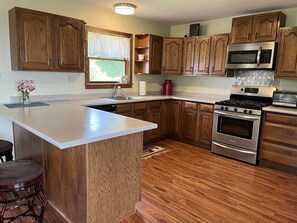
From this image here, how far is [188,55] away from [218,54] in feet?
2.16

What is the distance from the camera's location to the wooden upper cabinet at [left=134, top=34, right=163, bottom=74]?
4.50m

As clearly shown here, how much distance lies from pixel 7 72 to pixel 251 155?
3838 millimetres

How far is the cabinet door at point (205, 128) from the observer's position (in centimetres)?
415

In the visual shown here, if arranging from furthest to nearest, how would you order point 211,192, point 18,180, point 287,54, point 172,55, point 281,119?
point 172,55 < point 287,54 < point 281,119 < point 211,192 < point 18,180

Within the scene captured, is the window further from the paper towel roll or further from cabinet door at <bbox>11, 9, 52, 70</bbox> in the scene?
cabinet door at <bbox>11, 9, 52, 70</bbox>

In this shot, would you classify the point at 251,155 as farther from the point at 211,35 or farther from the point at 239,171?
the point at 211,35

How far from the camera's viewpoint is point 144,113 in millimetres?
4211

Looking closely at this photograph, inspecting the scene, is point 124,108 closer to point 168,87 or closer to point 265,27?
point 168,87

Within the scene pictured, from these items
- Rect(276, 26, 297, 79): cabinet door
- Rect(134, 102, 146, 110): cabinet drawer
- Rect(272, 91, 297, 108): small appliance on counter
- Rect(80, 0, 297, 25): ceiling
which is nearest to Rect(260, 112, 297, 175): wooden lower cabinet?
Rect(272, 91, 297, 108): small appliance on counter

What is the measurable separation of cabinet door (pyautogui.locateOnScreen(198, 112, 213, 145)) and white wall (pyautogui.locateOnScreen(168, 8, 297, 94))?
720 millimetres

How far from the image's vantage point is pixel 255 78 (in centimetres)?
405

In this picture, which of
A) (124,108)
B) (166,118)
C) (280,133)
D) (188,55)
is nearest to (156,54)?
(188,55)

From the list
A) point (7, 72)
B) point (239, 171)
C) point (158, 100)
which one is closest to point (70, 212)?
point (7, 72)

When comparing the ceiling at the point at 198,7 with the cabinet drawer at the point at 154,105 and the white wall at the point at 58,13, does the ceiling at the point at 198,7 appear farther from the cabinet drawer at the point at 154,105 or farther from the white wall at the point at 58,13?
the cabinet drawer at the point at 154,105
